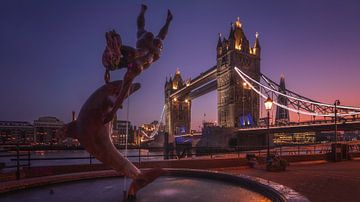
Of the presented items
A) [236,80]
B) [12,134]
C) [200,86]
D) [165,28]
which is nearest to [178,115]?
[200,86]

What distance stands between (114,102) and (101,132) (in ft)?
1.95

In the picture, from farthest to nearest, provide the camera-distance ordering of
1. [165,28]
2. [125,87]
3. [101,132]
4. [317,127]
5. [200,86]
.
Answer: [200,86], [317,127], [165,28], [101,132], [125,87]

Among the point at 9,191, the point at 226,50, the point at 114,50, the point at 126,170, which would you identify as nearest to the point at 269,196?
the point at 126,170

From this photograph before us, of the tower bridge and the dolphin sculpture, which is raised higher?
the tower bridge

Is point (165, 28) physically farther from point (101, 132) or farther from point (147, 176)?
point (147, 176)

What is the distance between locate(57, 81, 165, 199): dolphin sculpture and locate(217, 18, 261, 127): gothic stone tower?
57603mm

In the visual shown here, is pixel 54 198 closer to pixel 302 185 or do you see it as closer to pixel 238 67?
pixel 302 185

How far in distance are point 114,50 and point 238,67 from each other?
2567 inches

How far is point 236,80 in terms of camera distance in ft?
215

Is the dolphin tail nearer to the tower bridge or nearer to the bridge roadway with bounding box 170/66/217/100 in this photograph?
the tower bridge

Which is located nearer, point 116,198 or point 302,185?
point 116,198

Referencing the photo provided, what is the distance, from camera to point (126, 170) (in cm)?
521

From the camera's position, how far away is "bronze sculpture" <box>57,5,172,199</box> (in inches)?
185

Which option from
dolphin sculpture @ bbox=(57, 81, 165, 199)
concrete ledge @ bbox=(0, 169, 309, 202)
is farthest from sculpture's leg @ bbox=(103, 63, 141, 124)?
concrete ledge @ bbox=(0, 169, 309, 202)
